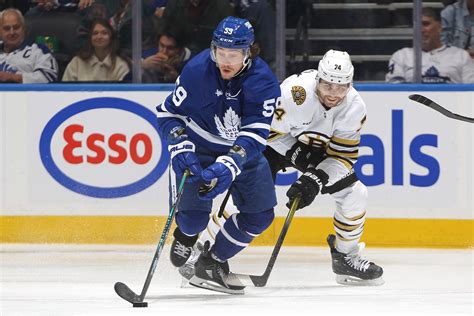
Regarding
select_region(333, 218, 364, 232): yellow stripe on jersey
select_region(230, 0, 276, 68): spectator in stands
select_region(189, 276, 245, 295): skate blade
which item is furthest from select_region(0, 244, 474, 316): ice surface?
select_region(230, 0, 276, 68): spectator in stands

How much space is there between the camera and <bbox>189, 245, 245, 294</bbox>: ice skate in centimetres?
502

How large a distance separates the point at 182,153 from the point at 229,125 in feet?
0.72

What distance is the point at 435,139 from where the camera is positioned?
656 cm

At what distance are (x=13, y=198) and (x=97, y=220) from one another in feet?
1.50

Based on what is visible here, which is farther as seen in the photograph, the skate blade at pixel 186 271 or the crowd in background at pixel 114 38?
the crowd in background at pixel 114 38

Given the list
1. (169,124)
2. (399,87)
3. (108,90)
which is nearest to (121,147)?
(108,90)

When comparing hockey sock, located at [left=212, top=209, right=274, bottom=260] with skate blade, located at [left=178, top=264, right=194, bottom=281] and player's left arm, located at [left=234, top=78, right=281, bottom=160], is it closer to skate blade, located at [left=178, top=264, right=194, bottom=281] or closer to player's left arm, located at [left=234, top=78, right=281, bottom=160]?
skate blade, located at [left=178, top=264, right=194, bottom=281]

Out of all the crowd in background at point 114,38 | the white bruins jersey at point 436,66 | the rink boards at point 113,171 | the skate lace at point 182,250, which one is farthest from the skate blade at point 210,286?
the white bruins jersey at point 436,66

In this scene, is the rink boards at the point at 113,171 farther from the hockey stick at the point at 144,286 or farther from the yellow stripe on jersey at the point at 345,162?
the hockey stick at the point at 144,286

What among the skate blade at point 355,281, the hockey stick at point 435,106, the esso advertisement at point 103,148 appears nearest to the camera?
the skate blade at point 355,281

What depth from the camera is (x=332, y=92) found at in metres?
5.24

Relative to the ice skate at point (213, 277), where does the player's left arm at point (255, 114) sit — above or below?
above

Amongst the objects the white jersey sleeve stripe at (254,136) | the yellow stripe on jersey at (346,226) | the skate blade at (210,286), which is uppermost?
the white jersey sleeve stripe at (254,136)

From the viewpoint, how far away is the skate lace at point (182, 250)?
5.05 metres
